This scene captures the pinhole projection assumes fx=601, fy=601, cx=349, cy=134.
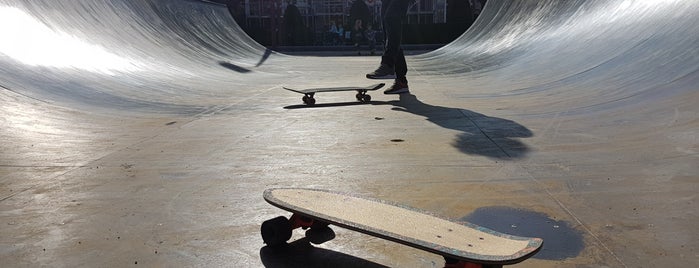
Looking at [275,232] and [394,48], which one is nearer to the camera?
[275,232]

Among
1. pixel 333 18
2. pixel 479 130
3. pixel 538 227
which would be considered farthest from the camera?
pixel 333 18

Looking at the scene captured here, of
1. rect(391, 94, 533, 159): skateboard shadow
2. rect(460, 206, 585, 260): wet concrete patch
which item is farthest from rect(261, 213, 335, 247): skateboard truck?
rect(391, 94, 533, 159): skateboard shadow

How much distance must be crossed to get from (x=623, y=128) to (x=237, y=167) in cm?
231

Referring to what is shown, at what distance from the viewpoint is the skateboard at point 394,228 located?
159 cm

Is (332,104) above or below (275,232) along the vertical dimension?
below

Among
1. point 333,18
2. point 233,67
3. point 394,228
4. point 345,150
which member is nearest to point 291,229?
point 394,228

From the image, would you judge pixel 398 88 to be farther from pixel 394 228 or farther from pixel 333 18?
pixel 333 18

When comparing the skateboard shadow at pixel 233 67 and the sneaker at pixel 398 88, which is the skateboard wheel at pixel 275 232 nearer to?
the sneaker at pixel 398 88

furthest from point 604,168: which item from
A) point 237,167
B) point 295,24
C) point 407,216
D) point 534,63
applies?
point 295,24

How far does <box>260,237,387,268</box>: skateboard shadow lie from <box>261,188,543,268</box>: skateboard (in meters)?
0.03

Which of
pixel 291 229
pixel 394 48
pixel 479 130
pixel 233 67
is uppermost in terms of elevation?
pixel 394 48

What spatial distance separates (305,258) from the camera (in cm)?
187

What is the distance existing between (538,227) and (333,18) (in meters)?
35.2

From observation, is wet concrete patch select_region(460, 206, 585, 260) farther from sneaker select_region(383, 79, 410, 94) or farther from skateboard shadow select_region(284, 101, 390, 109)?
sneaker select_region(383, 79, 410, 94)
